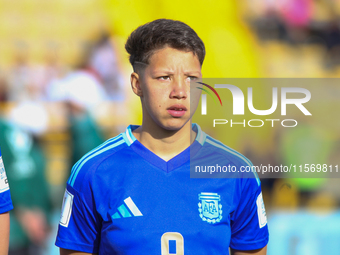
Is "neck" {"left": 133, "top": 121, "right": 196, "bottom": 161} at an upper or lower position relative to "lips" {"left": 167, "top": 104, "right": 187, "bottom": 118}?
lower

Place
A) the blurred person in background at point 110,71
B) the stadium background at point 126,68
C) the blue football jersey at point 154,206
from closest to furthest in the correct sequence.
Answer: the blue football jersey at point 154,206 → the stadium background at point 126,68 → the blurred person in background at point 110,71

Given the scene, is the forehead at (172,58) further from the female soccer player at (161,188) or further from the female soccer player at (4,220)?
the female soccer player at (4,220)

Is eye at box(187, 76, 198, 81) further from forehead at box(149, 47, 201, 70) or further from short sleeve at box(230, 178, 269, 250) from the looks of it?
short sleeve at box(230, 178, 269, 250)

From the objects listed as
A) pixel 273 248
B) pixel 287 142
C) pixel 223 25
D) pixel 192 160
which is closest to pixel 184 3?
pixel 223 25

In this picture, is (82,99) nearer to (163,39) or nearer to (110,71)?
(110,71)

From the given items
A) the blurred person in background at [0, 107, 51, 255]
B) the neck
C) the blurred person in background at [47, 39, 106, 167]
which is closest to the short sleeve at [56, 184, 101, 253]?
the neck

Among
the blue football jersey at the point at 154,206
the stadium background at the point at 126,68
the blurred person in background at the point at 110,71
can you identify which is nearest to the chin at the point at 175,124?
the blue football jersey at the point at 154,206

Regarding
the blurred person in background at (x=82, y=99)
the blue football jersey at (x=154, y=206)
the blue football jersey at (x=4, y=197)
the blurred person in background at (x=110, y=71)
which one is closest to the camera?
the blue football jersey at (x=154, y=206)

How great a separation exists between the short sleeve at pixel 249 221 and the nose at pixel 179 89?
0.42 meters

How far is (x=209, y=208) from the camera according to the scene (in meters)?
1.59

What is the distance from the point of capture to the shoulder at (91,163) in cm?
163

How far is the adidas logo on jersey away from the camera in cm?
155


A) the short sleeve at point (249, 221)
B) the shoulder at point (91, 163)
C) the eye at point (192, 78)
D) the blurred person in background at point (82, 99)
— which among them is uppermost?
the blurred person in background at point (82, 99)

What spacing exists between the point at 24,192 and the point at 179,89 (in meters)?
2.28
